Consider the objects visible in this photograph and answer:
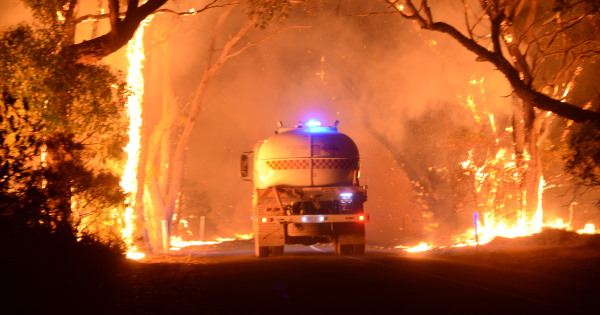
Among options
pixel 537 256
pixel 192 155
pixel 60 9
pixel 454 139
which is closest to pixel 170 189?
pixel 454 139

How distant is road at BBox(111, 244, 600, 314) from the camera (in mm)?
10375

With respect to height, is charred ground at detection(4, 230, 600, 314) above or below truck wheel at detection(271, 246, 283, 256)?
below

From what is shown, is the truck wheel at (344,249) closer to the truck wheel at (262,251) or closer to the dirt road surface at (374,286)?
the truck wheel at (262,251)

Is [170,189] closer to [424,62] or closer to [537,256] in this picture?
[424,62]

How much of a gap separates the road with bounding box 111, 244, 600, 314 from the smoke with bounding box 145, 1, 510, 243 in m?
17.2

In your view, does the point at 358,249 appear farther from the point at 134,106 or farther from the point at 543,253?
the point at 134,106

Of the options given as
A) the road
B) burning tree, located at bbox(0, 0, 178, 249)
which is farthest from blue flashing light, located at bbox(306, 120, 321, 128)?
the road

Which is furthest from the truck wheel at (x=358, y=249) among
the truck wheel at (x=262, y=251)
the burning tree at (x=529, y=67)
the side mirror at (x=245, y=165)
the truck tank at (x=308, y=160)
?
the burning tree at (x=529, y=67)

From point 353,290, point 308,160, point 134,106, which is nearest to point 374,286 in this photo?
point 353,290

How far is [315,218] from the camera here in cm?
2172

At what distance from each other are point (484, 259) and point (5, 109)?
11.6 metres

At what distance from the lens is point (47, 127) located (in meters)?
15.7

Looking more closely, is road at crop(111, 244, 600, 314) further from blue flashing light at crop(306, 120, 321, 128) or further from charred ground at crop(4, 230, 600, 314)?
blue flashing light at crop(306, 120, 321, 128)

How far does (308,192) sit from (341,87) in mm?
27476
